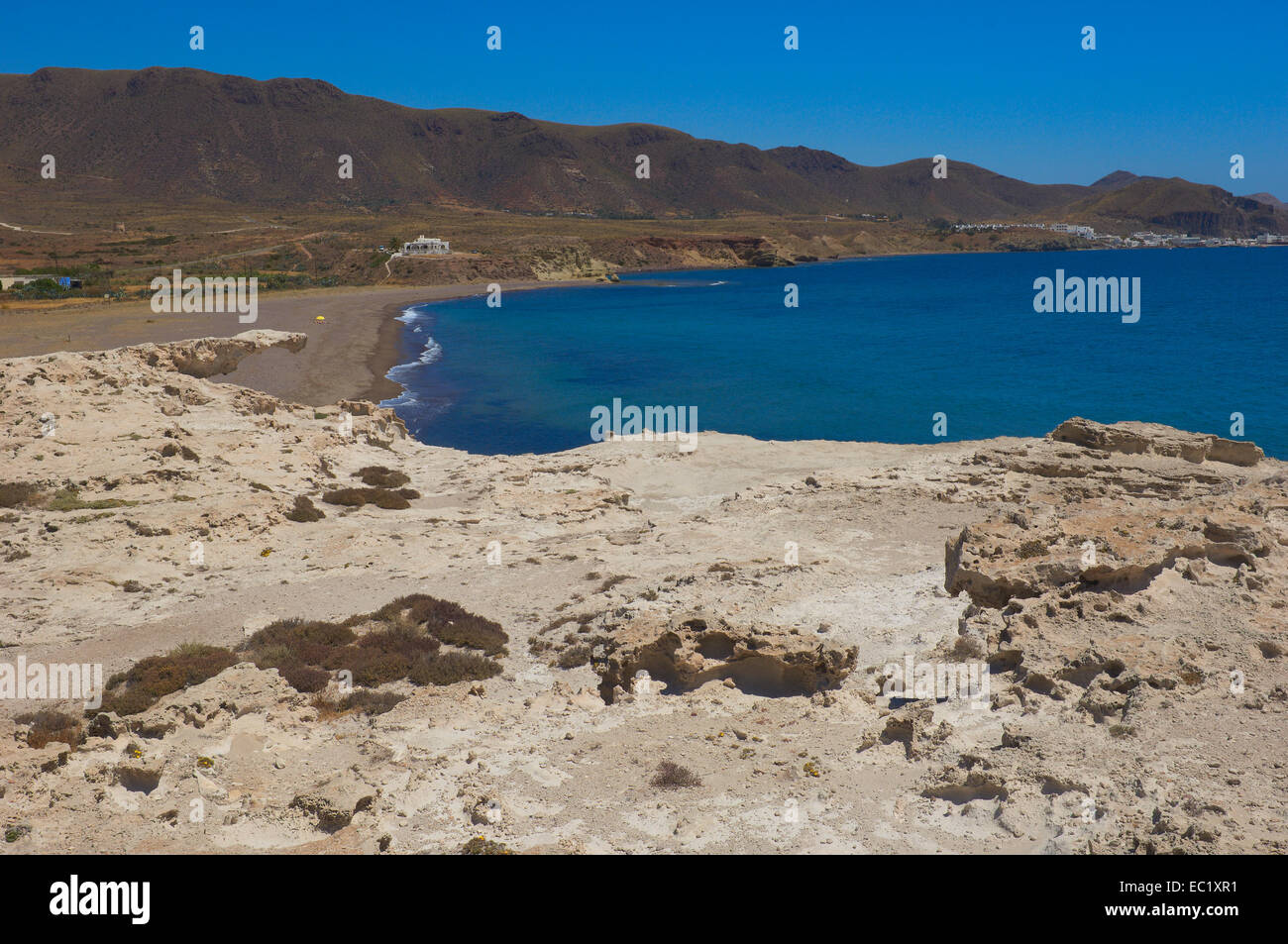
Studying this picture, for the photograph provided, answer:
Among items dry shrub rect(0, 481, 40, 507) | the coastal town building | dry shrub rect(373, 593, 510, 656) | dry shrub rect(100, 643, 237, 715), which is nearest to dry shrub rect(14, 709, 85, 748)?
dry shrub rect(100, 643, 237, 715)

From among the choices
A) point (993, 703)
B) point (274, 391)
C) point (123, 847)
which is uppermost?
point (274, 391)

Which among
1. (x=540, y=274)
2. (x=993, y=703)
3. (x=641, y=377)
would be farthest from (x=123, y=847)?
(x=540, y=274)

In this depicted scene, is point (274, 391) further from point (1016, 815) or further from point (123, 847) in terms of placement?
point (1016, 815)
